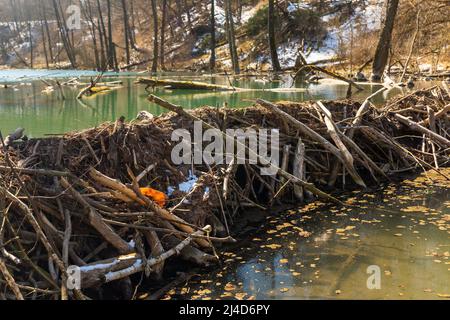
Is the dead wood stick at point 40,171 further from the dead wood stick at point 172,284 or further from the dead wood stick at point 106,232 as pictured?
the dead wood stick at point 172,284

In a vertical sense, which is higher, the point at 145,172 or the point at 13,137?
the point at 13,137

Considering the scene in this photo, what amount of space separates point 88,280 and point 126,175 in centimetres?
203

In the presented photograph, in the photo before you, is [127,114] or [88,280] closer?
[88,280]

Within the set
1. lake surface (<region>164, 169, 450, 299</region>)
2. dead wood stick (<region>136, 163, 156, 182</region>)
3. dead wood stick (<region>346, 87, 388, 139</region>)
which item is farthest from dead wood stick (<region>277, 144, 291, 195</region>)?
dead wood stick (<region>136, 163, 156, 182</region>)

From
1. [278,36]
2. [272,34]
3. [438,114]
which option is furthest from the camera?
[278,36]

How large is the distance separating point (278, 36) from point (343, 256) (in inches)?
1523

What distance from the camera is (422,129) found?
1038cm

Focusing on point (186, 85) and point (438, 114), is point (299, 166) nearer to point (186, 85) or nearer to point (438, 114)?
point (438, 114)

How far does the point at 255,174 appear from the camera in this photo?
8.17 m

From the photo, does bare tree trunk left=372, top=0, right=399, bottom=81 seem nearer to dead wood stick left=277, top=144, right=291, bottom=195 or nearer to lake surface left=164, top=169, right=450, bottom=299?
lake surface left=164, top=169, right=450, bottom=299

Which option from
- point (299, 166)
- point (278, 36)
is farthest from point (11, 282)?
point (278, 36)

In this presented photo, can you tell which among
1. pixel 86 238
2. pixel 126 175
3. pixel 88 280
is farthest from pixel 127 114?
pixel 88 280

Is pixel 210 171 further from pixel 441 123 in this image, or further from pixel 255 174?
pixel 441 123

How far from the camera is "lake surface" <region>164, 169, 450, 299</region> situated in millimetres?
5305
